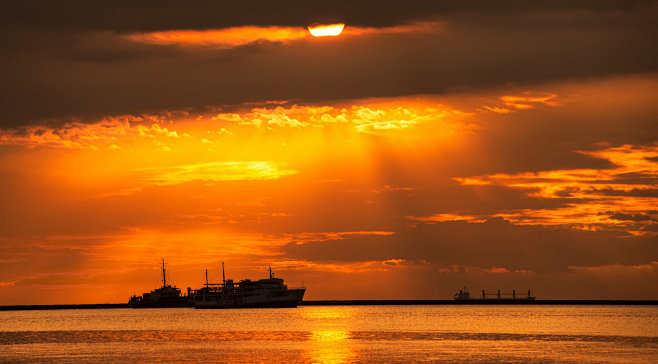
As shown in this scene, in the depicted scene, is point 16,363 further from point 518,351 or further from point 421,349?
point 518,351

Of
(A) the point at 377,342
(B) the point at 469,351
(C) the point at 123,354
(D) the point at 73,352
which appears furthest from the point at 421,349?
(D) the point at 73,352

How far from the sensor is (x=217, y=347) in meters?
97.7

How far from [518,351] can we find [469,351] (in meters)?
4.97

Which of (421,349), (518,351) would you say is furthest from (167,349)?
(518,351)

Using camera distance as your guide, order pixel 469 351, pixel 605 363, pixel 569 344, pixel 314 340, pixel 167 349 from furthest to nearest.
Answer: pixel 314 340
pixel 569 344
pixel 167 349
pixel 469 351
pixel 605 363

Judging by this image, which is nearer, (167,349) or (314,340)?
(167,349)

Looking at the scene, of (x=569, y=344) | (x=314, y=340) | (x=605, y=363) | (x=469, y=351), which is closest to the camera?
(x=605, y=363)

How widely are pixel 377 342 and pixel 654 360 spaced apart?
127 feet

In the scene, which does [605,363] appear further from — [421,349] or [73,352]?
[73,352]

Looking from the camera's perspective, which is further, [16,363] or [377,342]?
[377,342]

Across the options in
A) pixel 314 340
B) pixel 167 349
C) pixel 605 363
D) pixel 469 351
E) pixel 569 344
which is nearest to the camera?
pixel 605 363

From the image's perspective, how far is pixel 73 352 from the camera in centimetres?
9162

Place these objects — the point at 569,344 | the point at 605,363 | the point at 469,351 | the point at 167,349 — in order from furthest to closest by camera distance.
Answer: the point at 569,344
the point at 167,349
the point at 469,351
the point at 605,363

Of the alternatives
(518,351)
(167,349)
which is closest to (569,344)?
(518,351)
